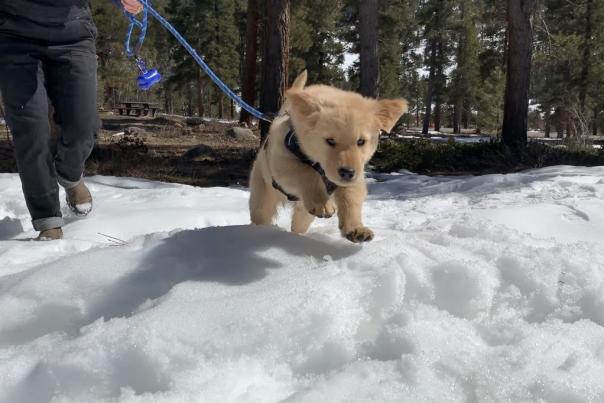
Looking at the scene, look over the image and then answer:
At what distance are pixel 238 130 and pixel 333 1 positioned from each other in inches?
275

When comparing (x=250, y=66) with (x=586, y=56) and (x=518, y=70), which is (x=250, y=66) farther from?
(x=586, y=56)

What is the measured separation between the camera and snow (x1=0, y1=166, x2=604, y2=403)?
134cm

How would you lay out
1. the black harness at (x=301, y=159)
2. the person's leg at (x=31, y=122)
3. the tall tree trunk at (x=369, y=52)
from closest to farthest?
the black harness at (x=301, y=159) → the person's leg at (x=31, y=122) → the tall tree trunk at (x=369, y=52)

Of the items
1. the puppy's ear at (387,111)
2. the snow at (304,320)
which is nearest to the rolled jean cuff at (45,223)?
the snow at (304,320)

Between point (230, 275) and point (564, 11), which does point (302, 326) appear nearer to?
point (230, 275)

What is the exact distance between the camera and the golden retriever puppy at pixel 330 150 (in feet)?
7.46

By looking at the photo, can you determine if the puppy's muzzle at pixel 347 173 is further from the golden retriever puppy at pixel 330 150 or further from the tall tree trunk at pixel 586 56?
the tall tree trunk at pixel 586 56

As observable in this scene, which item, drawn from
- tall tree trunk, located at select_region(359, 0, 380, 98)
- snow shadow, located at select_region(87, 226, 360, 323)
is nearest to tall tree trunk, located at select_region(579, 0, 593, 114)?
tall tree trunk, located at select_region(359, 0, 380, 98)

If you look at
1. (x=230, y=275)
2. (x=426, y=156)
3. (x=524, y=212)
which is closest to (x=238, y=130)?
(x=426, y=156)

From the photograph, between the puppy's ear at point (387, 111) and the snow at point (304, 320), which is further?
the puppy's ear at point (387, 111)

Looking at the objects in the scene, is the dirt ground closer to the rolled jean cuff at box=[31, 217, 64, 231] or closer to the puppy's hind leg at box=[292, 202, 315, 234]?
the rolled jean cuff at box=[31, 217, 64, 231]

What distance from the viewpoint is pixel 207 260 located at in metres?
2.14

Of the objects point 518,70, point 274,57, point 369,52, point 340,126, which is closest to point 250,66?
point 369,52

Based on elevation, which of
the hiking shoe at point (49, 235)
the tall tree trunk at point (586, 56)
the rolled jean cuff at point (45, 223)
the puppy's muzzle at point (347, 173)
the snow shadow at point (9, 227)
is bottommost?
the snow shadow at point (9, 227)
